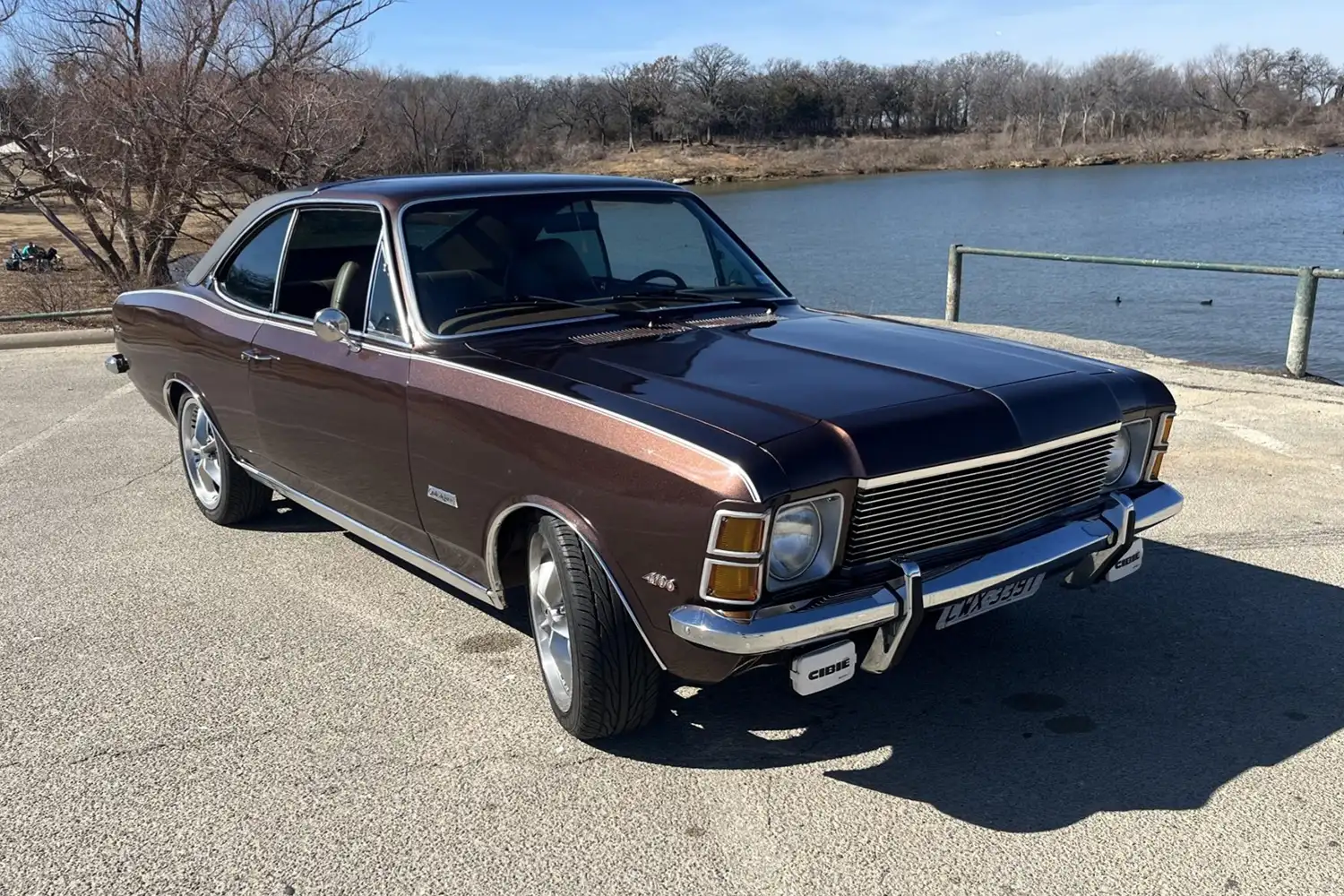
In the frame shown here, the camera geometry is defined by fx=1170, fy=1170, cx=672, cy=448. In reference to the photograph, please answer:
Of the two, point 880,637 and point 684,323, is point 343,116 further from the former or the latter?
point 880,637

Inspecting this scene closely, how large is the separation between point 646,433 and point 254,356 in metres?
2.55

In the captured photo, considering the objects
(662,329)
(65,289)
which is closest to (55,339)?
(65,289)

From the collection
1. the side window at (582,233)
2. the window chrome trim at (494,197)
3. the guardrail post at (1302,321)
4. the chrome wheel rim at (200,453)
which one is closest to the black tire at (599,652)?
the window chrome trim at (494,197)

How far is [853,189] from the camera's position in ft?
171

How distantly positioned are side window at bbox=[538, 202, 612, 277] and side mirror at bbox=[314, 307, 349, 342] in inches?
32.1

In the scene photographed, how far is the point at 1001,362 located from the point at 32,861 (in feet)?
10.5

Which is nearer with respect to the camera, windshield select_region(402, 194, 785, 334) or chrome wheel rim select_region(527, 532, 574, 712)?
chrome wheel rim select_region(527, 532, 574, 712)

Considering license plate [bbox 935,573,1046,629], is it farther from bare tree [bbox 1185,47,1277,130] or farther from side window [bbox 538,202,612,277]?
bare tree [bbox 1185,47,1277,130]

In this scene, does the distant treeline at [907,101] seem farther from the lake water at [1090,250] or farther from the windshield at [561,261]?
the windshield at [561,261]

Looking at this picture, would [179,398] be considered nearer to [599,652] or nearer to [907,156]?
[599,652]

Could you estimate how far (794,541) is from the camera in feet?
10.2

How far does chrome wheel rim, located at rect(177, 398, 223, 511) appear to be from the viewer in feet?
19.3

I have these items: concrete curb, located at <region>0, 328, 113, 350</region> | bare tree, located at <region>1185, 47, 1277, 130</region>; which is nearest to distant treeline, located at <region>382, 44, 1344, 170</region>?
bare tree, located at <region>1185, 47, 1277, 130</region>

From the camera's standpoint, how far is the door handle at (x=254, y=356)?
4887 millimetres
